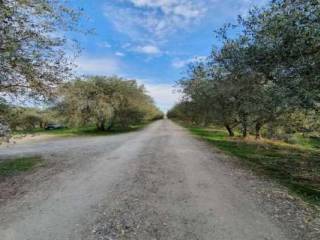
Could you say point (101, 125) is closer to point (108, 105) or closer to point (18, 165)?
point (108, 105)

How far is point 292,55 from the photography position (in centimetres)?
765

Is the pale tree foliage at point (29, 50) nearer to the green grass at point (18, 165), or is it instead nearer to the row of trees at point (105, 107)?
the green grass at point (18, 165)

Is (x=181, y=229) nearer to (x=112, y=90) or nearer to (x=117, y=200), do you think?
(x=117, y=200)

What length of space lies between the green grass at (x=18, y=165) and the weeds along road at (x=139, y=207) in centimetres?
103

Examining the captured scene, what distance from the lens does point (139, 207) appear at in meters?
6.30

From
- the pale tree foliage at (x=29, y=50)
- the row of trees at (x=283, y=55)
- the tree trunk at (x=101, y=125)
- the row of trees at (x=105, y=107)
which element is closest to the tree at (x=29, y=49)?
the pale tree foliage at (x=29, y=50)

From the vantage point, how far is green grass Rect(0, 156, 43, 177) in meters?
10.7

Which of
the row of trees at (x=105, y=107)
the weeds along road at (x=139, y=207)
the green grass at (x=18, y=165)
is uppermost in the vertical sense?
the row of trees at (x=105, y=107)

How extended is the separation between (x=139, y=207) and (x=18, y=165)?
758cm

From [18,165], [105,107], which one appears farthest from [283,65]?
[105,107]

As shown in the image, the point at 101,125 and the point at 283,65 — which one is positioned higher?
the point at 283,65

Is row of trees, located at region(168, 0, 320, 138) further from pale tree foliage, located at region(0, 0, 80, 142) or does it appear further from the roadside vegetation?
pale tree foliage, located at region(0, 0, 80, 142)

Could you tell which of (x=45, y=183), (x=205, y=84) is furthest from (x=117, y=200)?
(x=205, y=84)

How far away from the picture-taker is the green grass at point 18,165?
1071 cm
